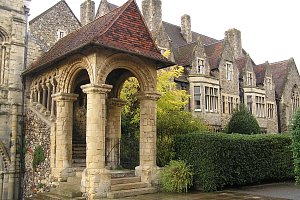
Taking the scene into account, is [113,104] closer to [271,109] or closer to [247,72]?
[247,72]

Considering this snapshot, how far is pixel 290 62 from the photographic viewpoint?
35.9m

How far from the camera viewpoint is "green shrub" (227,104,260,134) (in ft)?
80.2

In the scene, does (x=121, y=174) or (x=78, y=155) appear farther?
(x=78, y=155)

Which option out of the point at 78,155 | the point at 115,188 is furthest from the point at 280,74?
the point at 115,188

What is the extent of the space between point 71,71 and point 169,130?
4524 mm

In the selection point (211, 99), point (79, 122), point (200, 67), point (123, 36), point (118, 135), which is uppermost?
point (200, 67)

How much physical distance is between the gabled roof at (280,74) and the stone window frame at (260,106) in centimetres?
380

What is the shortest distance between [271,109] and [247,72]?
18.0ft

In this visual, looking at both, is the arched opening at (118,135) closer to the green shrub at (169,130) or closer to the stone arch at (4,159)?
the green shrub at (169,130)

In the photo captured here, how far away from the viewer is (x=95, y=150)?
9938 mm

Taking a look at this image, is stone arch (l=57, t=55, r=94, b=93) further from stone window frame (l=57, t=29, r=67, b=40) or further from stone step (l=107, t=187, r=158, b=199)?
stone window frame (l=57, t=29, r=67, b=40)

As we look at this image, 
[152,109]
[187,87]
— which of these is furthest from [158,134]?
[187,87]

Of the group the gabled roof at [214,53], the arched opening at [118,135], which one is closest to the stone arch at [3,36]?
the arched opening at [118,135]

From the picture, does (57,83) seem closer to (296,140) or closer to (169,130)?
(169,130)
